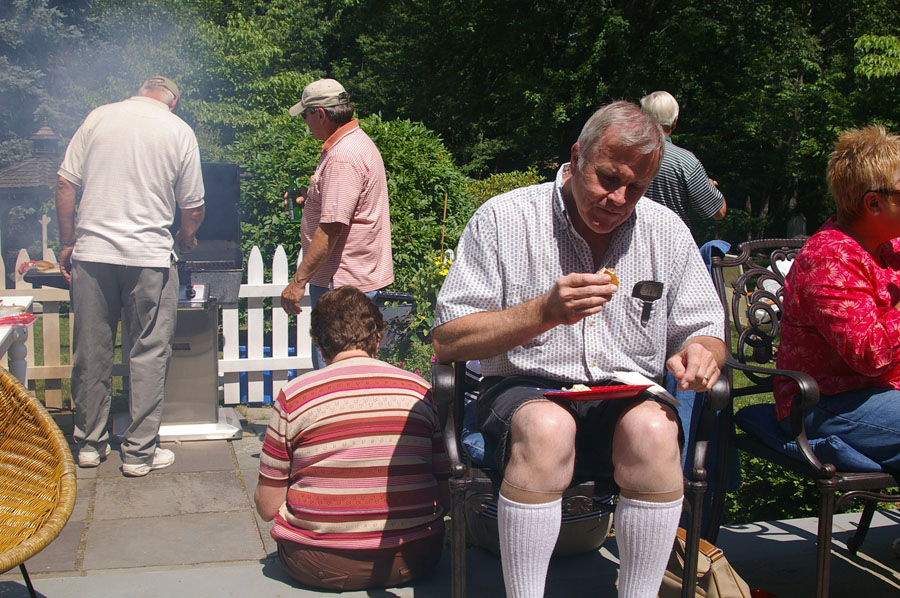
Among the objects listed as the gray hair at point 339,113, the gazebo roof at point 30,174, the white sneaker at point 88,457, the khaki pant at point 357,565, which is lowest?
the white sneaker at point 88,457

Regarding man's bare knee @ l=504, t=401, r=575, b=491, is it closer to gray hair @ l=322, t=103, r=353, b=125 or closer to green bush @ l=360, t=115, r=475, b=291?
gray hair @ l=322, t=103, r=353, b=125

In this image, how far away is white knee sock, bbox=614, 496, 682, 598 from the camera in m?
2.23

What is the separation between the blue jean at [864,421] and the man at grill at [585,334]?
19.2 inches

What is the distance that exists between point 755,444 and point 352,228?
2.24 m

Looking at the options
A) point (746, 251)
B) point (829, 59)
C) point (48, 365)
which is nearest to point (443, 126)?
point (829, 59)

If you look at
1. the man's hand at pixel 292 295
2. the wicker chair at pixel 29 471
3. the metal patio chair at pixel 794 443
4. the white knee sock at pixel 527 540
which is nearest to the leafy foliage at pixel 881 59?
the metal patio chair at pixel 794 443

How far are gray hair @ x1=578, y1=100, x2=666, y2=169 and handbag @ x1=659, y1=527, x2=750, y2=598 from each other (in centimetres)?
116

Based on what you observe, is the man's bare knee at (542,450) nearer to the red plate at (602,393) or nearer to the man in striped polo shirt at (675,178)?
the red plate at (602,393)

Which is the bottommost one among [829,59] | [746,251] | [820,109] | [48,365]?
[48,365]

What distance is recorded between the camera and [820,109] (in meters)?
15.5

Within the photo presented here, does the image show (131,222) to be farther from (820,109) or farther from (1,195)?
(1,195)

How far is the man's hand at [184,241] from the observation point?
4.36 metres

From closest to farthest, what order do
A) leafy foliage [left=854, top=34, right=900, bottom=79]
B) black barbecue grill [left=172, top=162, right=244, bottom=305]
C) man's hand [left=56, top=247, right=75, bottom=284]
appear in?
man's hand [left=56, top=247, right=75, bottom=284] → black barbecue grill [left=172, top=162, right=244, bottom=305] → leafy foliage [left=854, top=34, right=900, bottom=79]

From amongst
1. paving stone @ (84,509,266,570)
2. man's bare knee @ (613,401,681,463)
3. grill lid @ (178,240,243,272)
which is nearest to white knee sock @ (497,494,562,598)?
man's bare knee @ (613,401,681,463)
